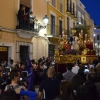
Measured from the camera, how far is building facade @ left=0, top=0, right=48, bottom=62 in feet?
44.4

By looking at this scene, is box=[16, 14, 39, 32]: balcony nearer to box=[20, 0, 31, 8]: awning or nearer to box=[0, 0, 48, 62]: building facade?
box=[0, 0, 48, 62]: building facade

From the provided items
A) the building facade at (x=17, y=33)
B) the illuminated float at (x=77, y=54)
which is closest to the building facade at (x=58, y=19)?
the building facade at (x=17, y=33)

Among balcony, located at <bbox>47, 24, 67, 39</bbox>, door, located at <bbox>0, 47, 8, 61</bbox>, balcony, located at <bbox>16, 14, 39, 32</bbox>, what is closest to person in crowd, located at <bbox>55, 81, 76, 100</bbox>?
door, located at <bbox>0, 47, 8, 61</bbox>

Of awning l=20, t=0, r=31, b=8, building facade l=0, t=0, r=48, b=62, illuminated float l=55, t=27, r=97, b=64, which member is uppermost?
awning l=20, t=0, r=31, b=8

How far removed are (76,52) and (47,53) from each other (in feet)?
20.1

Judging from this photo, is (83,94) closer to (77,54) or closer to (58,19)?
(77,54)

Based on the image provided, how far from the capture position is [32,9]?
16938 mm

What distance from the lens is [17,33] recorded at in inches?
573

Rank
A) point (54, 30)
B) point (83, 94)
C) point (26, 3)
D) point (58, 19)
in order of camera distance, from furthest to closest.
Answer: point (58, 19) → point (54, 30) → point (26, 3) → point (83, 94)

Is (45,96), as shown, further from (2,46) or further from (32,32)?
(32,32)

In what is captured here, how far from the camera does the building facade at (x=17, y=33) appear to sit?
44.4 ft

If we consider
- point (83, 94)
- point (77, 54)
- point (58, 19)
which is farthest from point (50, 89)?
point (58, 19)

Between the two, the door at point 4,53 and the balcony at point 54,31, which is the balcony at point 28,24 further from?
the balcony at point 54,31

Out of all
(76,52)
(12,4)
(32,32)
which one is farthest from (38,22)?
(76,52)
